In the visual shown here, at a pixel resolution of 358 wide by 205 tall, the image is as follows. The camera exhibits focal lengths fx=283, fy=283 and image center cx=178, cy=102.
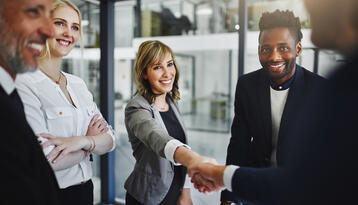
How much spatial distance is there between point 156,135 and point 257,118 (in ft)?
1.94

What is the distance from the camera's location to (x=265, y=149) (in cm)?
162

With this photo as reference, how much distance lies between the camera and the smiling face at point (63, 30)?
1.62 m

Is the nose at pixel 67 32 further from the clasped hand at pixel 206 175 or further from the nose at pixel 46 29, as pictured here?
the clasped hand at pixel 206 175

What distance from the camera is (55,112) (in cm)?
150

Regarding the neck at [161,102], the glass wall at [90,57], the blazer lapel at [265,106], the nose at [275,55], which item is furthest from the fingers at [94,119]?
the glass wall at [90,57]

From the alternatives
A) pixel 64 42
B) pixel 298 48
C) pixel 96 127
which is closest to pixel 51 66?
pixel 64 42

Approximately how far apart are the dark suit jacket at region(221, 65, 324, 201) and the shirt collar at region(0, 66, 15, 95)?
4.05 feet

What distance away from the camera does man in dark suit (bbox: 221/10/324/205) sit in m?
1.56

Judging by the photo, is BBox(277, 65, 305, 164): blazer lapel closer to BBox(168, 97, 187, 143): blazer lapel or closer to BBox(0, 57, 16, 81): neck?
BBox(168, 97, 187, 143): blazer lapel

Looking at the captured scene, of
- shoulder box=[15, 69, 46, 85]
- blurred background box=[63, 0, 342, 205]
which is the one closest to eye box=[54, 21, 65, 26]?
shoulder box=[15, 69, 46, 85]

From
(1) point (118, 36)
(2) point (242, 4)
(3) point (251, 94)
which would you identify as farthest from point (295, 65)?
(1) point (118, 36)

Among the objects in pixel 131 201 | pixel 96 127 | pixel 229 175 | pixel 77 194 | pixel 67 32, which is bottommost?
pixel 131 201

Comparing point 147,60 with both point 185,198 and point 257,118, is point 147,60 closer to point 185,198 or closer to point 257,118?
point 257,118

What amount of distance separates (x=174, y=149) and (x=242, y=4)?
156 centimetres
